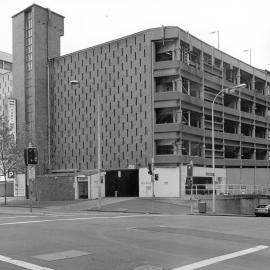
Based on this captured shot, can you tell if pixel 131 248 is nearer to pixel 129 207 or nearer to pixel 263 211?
pixel 129 207

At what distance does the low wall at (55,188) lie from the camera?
2013 inches

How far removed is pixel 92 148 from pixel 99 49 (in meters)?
12.0

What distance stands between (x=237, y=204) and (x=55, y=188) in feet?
63.5

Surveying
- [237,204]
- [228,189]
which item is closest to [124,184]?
[228,189]

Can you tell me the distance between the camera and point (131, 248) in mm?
12117

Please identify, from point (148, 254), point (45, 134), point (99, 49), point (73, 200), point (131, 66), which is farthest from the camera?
point (45, 134)

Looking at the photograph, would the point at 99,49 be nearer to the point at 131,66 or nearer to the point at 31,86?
the point at 131,66

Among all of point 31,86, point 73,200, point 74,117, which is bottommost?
point 73,200

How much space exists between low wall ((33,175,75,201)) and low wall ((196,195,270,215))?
15.1 meters

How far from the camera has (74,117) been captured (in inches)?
2405

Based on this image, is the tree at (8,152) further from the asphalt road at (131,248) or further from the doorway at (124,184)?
the asphalt road at (131,248)

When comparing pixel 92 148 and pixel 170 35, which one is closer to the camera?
pixel 170 35

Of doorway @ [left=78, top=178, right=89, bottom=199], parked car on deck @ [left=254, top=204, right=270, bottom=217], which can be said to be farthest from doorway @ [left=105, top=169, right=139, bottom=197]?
parked car on deck @ [left=254, top=204, right=270, bottom=217]

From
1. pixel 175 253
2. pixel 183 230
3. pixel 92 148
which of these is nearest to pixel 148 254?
pixel 175 253
